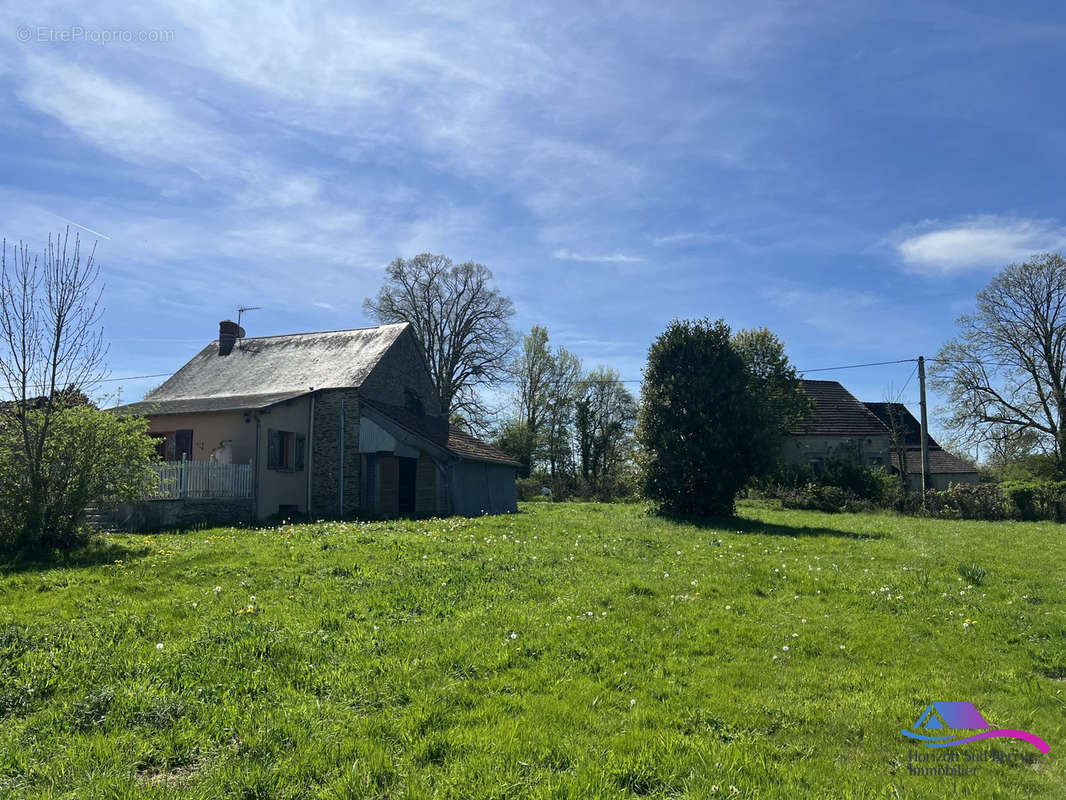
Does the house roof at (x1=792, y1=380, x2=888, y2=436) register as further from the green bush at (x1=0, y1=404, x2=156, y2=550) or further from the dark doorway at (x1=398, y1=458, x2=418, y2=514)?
the green bush at (x1=0, y1=404, x2=156, y2=550)

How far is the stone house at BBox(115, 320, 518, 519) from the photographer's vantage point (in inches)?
915

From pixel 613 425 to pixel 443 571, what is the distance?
42.7 meters

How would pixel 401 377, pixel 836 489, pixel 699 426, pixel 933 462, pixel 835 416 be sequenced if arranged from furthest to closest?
pixel 933 462 → pixel 835 416 → pixel 836 489 → pixel 401 377 → pixel 699 426

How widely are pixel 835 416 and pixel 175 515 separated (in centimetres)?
3682

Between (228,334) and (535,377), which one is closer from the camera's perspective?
(228,334)

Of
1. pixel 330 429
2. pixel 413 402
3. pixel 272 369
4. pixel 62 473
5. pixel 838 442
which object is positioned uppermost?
pixel 272 369

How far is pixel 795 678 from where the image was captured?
6156 mm

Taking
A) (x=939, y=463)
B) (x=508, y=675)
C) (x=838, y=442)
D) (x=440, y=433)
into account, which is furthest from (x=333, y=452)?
(x=939, y=463)

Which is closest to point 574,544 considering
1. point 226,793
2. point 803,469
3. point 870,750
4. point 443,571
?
point 443,571

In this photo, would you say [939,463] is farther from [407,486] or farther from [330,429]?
[330,429]

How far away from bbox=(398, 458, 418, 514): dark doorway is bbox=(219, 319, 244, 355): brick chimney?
1086cm

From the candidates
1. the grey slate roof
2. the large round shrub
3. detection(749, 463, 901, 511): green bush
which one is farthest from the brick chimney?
detection(749, 463, 901, 511): green bush

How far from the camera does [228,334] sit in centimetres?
3180

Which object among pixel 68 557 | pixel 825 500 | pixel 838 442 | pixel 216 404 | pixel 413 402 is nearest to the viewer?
pixel 68 557
